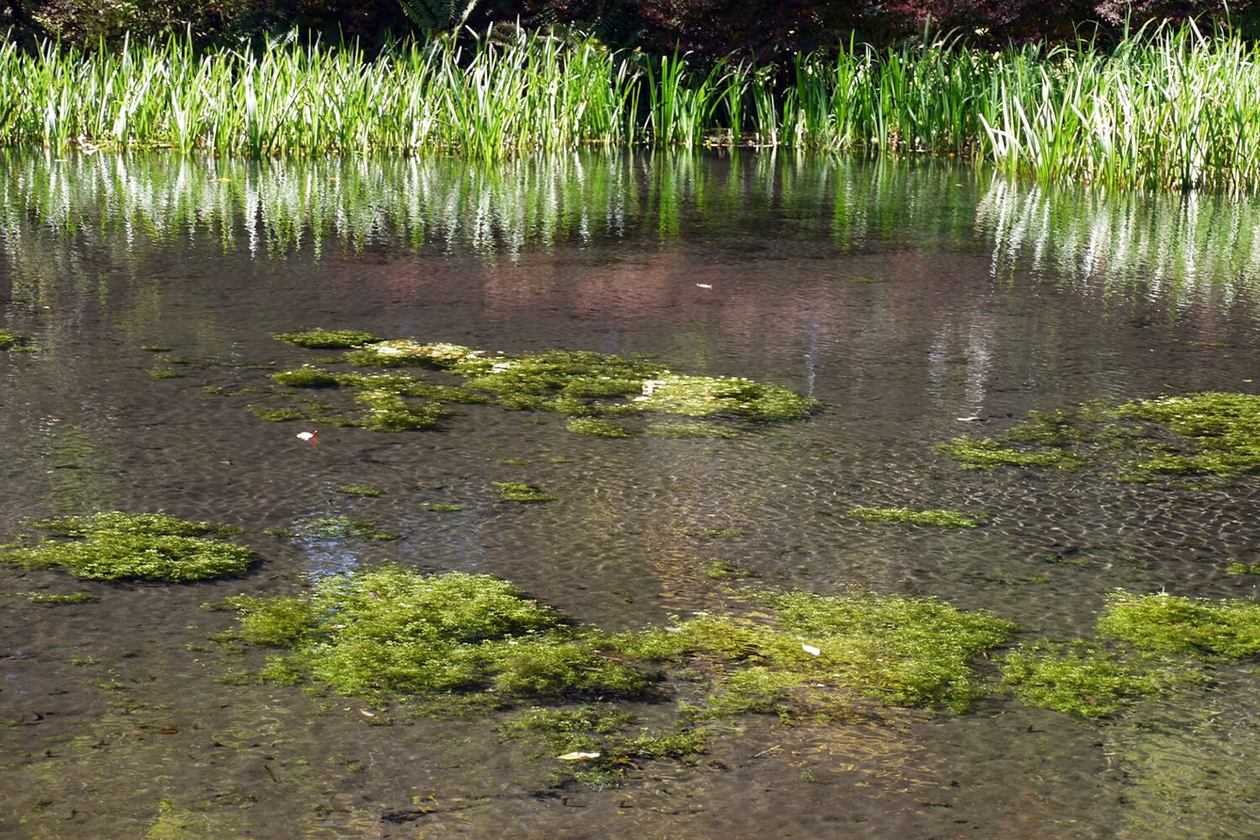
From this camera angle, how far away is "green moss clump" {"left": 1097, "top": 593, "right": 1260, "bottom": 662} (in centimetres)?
173

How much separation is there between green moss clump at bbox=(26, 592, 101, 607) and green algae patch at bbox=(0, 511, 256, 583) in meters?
0.07

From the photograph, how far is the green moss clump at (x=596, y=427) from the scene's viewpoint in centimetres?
264

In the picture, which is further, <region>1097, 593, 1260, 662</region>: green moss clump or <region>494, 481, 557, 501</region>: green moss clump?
<region>494, 481, 557, 501</region>: green moss clump

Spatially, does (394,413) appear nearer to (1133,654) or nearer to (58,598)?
(58,598)

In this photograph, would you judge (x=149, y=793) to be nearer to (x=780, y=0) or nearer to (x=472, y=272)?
(x=472, y=272)

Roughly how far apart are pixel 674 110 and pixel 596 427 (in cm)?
892

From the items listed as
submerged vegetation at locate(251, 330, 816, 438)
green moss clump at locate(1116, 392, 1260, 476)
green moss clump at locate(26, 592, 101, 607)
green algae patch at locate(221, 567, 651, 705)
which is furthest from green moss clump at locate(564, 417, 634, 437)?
green moss clump at locate(26, 592, 101, 607)

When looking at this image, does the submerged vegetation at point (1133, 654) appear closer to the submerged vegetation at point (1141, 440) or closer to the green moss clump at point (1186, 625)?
the green moss clump at point (1186, 625)

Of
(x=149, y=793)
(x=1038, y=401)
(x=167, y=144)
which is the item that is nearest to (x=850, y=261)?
(x=1038, y=401)

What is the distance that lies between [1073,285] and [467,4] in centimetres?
1048

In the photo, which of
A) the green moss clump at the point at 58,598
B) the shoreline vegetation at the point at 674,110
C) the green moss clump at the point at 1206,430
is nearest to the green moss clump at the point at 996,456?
the green moss clump at the point at 1206,430

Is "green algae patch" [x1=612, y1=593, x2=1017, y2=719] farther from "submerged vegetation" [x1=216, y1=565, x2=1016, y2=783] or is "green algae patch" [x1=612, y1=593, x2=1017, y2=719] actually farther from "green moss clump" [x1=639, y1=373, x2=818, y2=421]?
"green moss clump" [x1=639, y1=373, x2=818, y2=421]

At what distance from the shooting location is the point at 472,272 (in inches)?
174

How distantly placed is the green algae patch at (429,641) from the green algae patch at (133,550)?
157 millimetres
